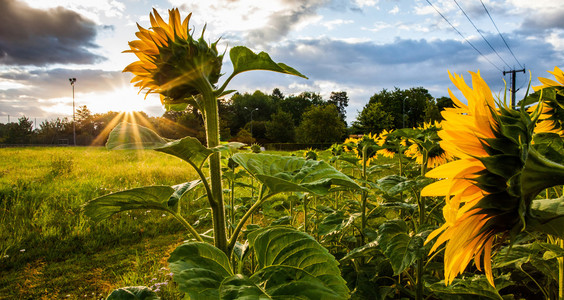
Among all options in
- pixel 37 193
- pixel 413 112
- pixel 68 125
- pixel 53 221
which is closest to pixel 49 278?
Result: pixel 53 221

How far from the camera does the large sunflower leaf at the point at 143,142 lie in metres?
0.56

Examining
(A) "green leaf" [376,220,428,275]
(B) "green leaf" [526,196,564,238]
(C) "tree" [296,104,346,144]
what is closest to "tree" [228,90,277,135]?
(C) "tree" [296,104,346,144]

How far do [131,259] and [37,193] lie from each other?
251 centimetres

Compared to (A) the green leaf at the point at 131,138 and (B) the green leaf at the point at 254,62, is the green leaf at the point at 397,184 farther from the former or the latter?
(A) the green leaf at the point at 131,138

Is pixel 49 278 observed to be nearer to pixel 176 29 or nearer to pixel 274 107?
pixel 176 29

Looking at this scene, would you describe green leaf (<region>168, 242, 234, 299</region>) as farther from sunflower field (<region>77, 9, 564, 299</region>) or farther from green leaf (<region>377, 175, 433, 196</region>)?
green leaf (<region>377, 175, 433, 196</region>)

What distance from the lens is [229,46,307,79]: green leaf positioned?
76 centimetres

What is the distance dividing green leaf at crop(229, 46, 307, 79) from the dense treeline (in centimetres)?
2400

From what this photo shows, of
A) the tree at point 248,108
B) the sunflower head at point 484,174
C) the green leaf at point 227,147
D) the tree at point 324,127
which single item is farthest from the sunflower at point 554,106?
the tree at point 248,108

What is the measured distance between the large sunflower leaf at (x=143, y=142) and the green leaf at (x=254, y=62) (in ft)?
0.87

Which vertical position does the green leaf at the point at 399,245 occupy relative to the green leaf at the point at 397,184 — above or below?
below

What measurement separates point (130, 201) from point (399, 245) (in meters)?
0.96

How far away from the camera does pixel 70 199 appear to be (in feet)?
13.0

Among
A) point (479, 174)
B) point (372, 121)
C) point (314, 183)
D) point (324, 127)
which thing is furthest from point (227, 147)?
point (324, 127)
